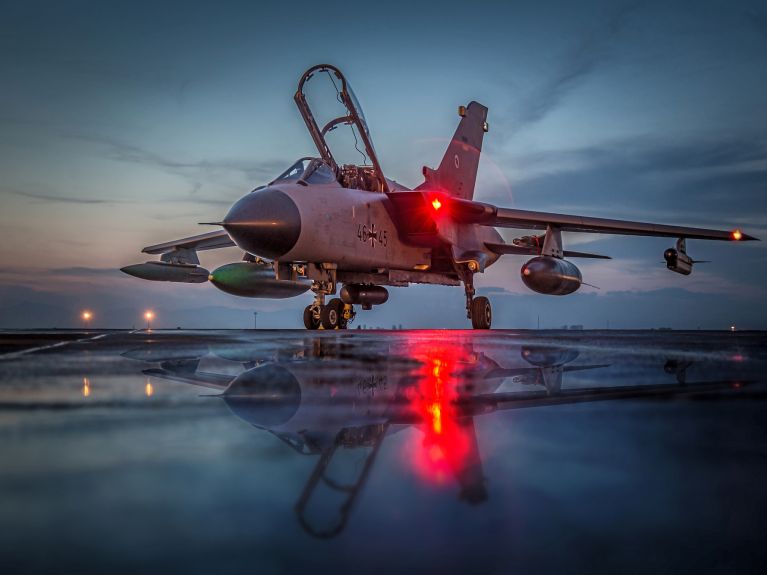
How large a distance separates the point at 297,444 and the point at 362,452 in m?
0.20

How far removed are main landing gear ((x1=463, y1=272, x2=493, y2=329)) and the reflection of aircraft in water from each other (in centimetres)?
1051

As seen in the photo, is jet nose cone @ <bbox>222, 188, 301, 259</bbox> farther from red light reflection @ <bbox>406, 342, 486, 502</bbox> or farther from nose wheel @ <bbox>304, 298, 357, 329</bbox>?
red light reflection @ <bbox>406, 342, 486, 502</bbox>

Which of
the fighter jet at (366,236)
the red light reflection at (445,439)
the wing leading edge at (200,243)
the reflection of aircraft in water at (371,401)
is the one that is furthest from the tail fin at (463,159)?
the red light reflection at (445,439)

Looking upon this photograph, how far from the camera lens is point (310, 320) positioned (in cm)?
1262

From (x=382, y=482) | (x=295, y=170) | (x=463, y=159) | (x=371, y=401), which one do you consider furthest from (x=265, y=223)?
(x=463, y=159)

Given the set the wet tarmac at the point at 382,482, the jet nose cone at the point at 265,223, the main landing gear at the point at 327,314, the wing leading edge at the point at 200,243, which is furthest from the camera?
the wing leading edge at the point at 200,243

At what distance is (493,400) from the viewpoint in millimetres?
2352

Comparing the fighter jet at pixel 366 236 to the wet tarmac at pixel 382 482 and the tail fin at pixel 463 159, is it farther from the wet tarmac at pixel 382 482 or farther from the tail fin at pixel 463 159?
the wet tarmac at pixel 382 482

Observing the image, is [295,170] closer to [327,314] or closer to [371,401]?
[327,314]

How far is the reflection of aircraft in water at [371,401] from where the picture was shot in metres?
1.19

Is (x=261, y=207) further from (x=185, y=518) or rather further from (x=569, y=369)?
(x=185, y=518)

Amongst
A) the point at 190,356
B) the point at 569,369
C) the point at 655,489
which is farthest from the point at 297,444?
the point at 190,356

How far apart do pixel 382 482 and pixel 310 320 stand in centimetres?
1159

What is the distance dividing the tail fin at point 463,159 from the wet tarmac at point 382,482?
45.7 feet
